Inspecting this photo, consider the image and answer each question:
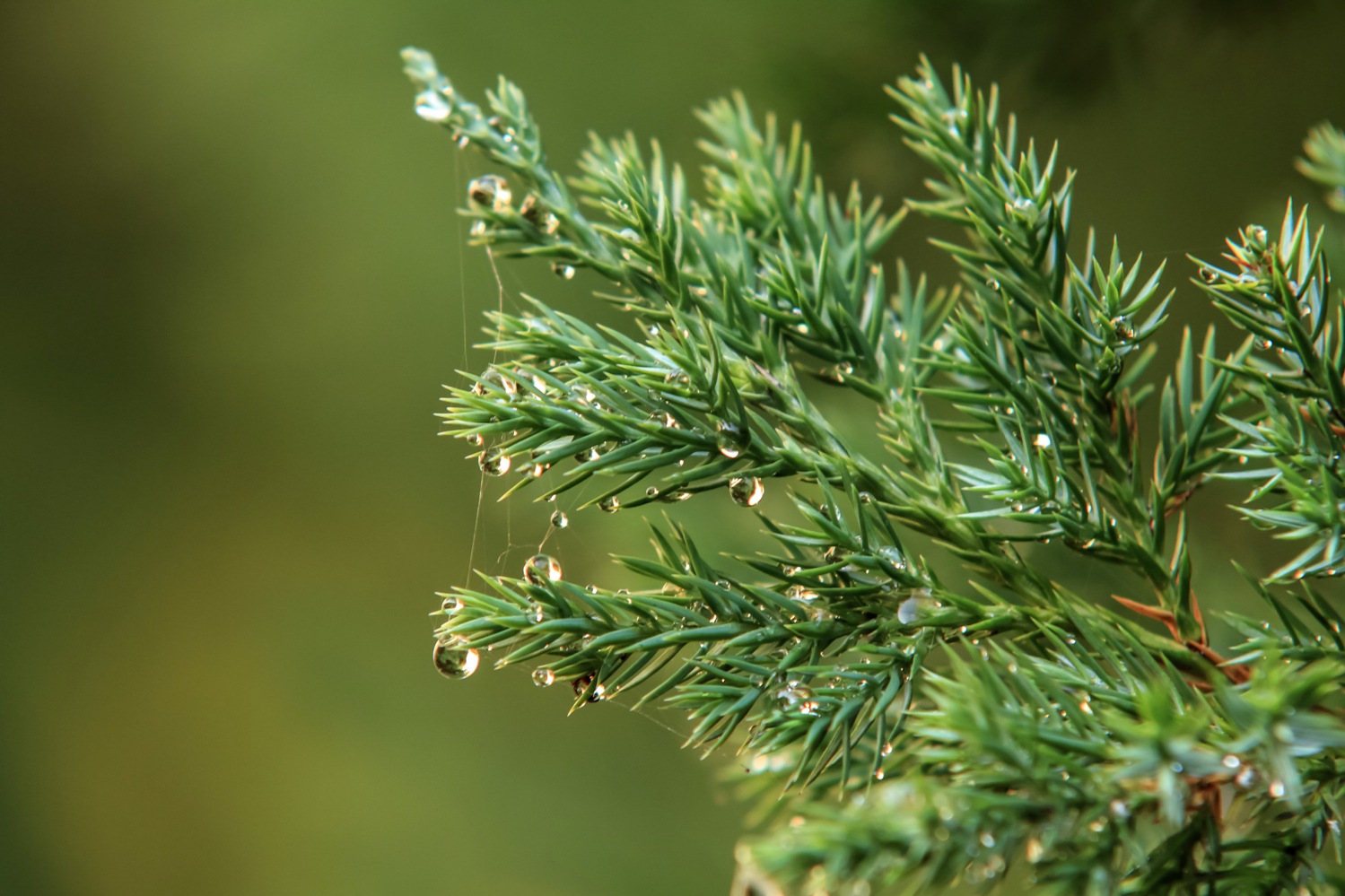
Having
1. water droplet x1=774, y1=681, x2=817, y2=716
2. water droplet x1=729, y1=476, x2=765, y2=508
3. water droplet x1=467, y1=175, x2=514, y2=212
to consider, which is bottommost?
water droplet x1=774, y1=681, x2=817, y2=716

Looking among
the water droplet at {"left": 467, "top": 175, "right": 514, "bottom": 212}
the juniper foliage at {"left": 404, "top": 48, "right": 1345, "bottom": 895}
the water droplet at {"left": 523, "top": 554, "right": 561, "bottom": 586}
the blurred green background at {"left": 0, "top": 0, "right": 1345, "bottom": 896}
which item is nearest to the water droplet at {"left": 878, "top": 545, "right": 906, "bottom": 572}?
the juniper foliage at {"left": 404, "top": 48, "right": 1345, "bottom": 895}

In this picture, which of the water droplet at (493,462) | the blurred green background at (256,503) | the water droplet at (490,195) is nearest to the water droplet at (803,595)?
the water droplet at (493,462)

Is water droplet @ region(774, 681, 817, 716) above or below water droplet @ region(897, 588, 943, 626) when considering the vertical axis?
below

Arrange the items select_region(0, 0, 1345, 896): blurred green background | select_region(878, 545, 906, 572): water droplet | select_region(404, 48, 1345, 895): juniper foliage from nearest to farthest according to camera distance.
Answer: select_region(404, 48, 1345, 895): juniper foliage < select_region(878, 545, 906, 572): water droplet < select_region(0, 0, 1345, 896): blurred green background

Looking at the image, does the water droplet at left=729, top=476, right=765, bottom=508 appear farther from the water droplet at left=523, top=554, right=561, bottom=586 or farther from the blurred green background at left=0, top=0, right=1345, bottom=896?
the blurred green background at left=0, top=0, right=1345, bottom=896

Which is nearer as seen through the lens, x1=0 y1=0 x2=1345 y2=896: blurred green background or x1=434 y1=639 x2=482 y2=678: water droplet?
x1=434 y1=639 x2=482 y2=678: water droplet

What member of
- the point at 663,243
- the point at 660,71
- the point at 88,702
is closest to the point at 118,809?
the point at 88,702

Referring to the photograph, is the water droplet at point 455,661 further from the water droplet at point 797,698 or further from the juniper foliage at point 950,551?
the water droplet at point 797,698

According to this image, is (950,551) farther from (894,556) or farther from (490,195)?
(490,195)
